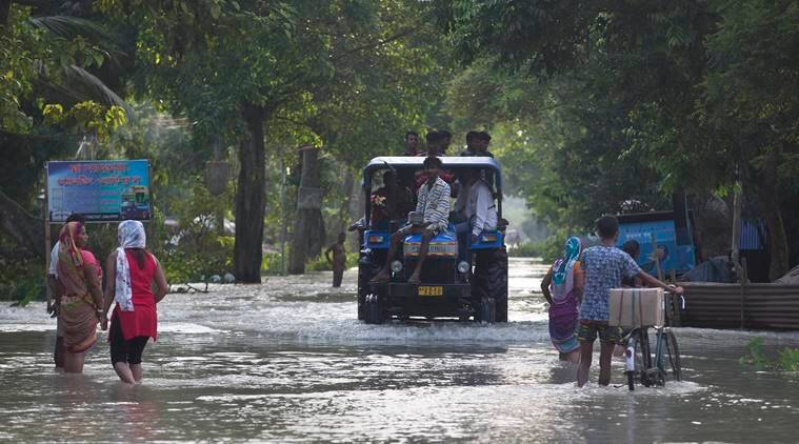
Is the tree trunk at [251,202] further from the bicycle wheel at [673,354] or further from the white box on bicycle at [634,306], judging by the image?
the white box on bicycle at [634,306]

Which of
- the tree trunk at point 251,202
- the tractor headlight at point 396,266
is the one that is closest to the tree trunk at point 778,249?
the tractor headlight at point 396,266

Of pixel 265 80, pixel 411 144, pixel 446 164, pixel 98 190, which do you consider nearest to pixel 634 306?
pixel 446 164

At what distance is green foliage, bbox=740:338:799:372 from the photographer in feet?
55.1

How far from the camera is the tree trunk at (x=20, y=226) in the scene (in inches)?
1361

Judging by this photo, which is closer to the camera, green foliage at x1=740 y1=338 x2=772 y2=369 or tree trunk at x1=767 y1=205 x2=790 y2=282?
green foliage at x1=740 y1=338 x2=772 y2=369

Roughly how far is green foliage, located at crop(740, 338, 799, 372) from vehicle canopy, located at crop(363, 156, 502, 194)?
6.72 metres

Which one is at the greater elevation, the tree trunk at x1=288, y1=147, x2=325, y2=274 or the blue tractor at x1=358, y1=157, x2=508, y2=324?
the tree trunk at x1=288, y1=147, x2=325, y2=274

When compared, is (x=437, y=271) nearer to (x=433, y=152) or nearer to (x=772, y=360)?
(x=433, y=152)

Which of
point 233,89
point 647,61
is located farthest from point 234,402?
point 233,89

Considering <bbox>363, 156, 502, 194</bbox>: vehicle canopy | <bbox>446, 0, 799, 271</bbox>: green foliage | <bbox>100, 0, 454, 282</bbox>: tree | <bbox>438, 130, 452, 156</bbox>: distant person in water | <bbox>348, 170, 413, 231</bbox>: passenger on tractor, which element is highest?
<bbox>100, 0, 454, 282</bbox>: tree

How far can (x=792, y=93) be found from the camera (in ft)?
68.2

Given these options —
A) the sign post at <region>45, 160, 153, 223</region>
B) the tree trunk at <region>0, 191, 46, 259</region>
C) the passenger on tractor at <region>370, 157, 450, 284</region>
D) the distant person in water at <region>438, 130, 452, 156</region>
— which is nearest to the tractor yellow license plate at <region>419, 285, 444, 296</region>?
the passenger on tractor at <region>370, 157, 450, 284</region>

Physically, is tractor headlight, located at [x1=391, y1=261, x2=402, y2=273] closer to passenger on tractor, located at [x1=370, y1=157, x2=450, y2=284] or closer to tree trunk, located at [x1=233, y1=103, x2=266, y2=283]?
A: passenger on tractor, located at [x1=370, y1=157, x2=450, y2=284]

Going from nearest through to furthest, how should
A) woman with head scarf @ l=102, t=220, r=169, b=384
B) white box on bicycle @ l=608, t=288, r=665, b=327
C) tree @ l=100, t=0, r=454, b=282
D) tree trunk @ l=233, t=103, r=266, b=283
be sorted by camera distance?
white box on bicycle @ l=608, t=288, r=665, b=327 < woman with head scarf @ l=102, t=220, r=169, b=384 < tree @ l=100, t=0, r=454, b=282 < tree trunk @ l=233, t=103, r=266, b=283
